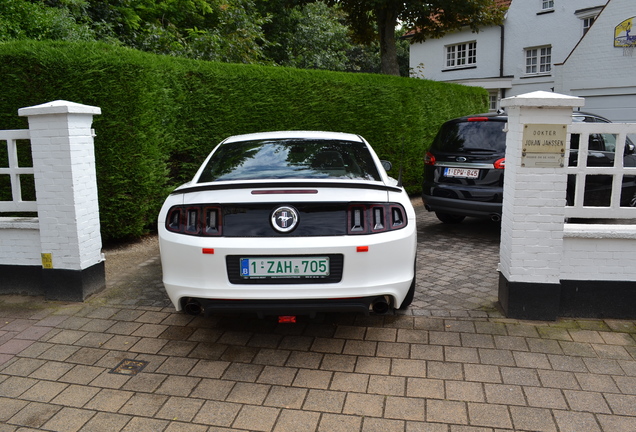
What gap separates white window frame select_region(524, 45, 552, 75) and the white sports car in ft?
79.1

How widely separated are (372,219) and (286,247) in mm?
623

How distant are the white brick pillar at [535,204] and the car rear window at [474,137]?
292 cm

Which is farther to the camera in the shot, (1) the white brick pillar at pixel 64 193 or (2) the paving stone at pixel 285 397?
(1) the white brick pillar at pixel 64 193

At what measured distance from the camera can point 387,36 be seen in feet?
57.2

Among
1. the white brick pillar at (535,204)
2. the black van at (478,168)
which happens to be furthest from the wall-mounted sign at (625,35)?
the white brick pillar at (535,204)

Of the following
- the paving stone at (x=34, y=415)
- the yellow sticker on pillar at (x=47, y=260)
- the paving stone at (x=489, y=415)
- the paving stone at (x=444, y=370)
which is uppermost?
the yellow sticker on pillar at (x=47, y=260)

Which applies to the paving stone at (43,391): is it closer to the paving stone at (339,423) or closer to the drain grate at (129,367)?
the drain grate at (129,367)

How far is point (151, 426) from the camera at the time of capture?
2.90m

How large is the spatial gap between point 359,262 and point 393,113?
8.08 metres

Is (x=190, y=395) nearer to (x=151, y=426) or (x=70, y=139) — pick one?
(x=151, y=426)

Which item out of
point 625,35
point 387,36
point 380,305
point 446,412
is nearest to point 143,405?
point 380,305

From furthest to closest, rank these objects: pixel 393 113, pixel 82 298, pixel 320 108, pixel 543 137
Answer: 1. pixel 393 113
2. pixel 320 108
3. pixel 82 298
4. pixel 543 137

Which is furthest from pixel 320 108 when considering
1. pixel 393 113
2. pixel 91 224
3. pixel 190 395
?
pixel 190 395

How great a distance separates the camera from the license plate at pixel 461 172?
23.3 feet
